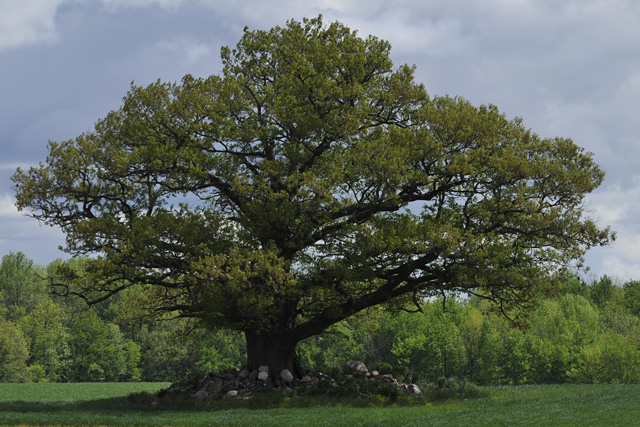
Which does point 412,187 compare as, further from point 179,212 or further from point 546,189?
point 179,212

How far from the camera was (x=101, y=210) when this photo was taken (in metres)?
26.5

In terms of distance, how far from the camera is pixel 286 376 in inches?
1009

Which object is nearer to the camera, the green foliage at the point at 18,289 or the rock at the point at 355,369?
the rock at the point at 355,369

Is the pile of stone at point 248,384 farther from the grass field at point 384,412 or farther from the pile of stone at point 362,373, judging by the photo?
the grass field at point 384,412

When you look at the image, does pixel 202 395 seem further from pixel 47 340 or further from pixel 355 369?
pixel 47 340

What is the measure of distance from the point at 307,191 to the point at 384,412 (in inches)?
325

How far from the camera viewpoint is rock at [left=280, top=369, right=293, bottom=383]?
25534 millimetres

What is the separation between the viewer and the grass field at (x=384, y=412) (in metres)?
16.1

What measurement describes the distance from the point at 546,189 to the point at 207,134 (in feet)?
45.1

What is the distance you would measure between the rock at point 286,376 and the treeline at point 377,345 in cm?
2397

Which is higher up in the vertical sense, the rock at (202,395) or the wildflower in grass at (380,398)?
the rock at (202,395)

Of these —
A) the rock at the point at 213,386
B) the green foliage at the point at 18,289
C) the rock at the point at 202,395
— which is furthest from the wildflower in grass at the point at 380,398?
the green foliage at the point at 18,289

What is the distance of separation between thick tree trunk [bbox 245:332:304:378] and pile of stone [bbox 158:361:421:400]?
392 millimetres

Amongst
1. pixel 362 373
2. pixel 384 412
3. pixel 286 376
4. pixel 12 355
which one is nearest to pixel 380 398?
pixel 384 412
